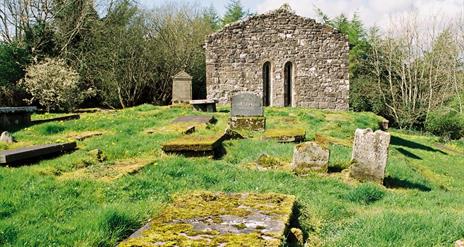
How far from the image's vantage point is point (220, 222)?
4449 mm

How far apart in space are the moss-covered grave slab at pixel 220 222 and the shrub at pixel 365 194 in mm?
1695

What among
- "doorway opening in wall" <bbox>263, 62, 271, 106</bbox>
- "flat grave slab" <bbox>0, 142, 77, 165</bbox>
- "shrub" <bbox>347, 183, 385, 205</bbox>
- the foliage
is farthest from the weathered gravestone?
the foliage

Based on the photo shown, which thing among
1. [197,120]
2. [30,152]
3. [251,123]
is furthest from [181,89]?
[30,152]

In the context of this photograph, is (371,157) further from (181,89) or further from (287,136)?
(181,89)

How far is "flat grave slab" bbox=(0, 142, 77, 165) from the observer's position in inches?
305

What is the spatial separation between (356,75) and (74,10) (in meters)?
22.8

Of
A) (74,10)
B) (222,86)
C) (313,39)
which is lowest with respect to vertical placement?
(222,86)

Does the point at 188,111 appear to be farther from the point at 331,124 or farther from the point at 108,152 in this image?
the point at 108,152

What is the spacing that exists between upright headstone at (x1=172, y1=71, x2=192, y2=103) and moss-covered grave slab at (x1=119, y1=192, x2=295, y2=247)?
16434 millimetres

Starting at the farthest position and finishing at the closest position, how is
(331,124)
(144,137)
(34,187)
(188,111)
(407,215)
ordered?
(188,111) → (331,124) → (144,137) → (34,187) → (407,215)

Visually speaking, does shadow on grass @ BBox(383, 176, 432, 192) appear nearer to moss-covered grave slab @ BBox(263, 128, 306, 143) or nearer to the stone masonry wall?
moss-covered grave slab @ BBox(263, 128, 306, 143)

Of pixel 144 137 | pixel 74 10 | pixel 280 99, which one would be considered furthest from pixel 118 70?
pixel 144 137

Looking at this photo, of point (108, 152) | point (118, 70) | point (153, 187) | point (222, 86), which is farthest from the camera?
point (118, 70)

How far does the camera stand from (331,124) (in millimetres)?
16469
